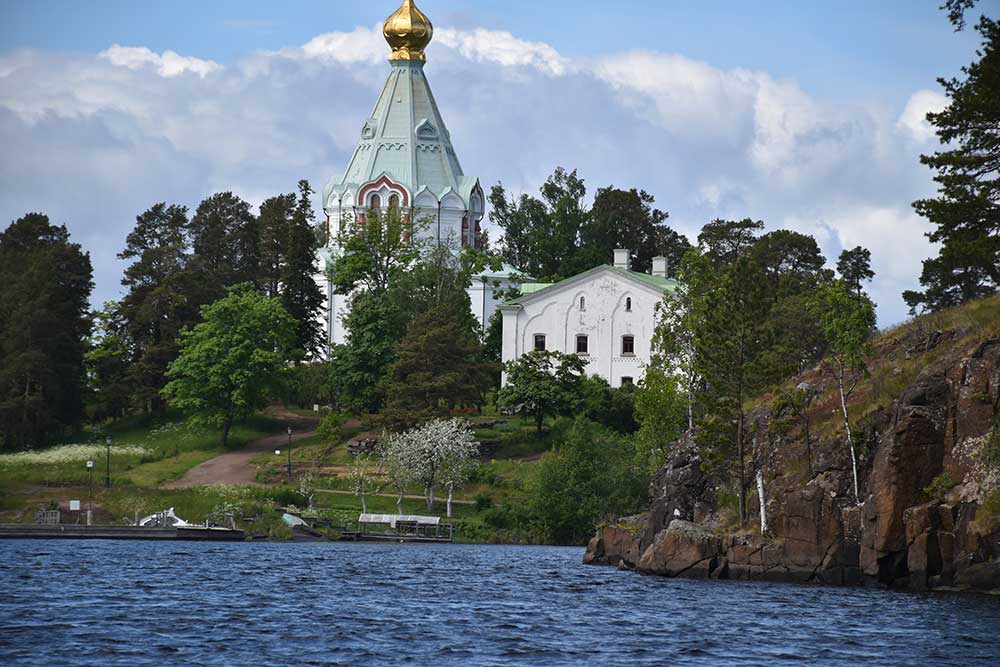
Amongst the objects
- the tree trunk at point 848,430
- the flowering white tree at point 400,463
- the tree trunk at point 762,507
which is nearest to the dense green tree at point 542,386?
the flowering white tree at point 400,463

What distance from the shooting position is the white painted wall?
103m

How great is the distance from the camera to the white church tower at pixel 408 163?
416ft

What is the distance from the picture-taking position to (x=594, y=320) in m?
104

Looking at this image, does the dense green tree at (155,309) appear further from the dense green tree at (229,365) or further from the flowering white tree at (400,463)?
the flowering white tree at (400,463)

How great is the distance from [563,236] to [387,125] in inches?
657

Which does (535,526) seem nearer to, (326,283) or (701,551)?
(701,551)

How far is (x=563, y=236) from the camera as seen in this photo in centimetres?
12525

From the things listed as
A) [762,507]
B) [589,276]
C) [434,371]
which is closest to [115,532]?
[434,371]

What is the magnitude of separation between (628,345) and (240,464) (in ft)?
85.6

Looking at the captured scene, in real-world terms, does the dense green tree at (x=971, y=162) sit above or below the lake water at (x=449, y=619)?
above

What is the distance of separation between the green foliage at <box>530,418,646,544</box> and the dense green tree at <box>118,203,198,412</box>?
32.7m

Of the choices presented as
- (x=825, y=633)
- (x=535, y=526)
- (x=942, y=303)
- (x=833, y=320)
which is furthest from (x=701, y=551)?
(x=942, y=303)

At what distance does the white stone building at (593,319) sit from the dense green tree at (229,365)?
1466cm

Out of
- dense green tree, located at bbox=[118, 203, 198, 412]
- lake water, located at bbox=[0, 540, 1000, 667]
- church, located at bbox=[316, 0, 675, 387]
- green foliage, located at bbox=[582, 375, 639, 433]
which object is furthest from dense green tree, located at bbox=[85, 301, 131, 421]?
lake water, located at bbox=[0, 540, 1000, 667]
